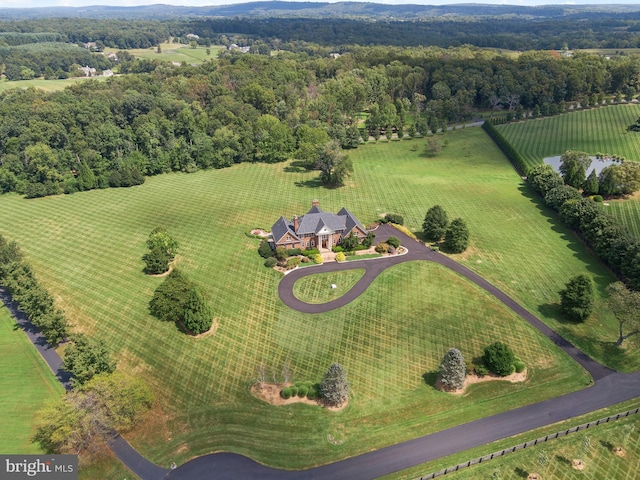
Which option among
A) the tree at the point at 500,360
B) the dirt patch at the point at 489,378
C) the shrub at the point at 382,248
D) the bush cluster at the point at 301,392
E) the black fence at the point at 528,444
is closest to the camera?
the black fence at the point at 528,444

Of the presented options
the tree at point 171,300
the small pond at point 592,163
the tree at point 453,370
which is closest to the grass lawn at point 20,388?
the tree at point 171,300

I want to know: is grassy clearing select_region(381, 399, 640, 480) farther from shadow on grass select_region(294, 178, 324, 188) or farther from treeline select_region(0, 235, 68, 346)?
shadow on grass select_region(294, 178, 324, 188)

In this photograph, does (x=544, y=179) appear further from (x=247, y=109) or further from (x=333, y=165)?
(x=247, y=109)

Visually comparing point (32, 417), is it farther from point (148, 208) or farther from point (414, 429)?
point (148, 208)

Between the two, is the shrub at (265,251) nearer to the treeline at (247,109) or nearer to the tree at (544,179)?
the treeline at (247,109)

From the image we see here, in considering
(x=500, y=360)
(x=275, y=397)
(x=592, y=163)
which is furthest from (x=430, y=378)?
(x=592, y=163)

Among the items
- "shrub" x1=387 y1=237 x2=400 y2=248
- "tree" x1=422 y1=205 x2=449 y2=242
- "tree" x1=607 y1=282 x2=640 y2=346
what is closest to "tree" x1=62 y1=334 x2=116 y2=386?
"shrub" x1=387 y1=237 x2=400 y2=248

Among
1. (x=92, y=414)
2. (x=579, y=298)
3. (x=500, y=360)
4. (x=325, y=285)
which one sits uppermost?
(x=579, y=298)
